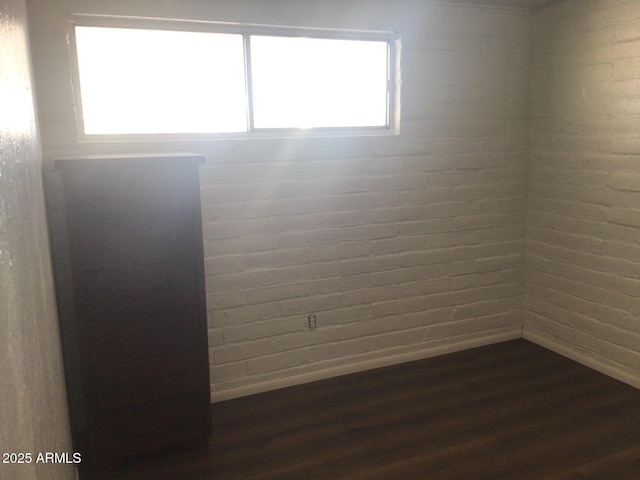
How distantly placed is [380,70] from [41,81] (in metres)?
1.83

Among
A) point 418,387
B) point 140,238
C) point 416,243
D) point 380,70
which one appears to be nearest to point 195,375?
point 140,238

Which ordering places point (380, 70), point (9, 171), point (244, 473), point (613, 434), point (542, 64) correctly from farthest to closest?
point (542, 64) → point (380, 70) → point (613, 434) → point (244, 473) → point (9, 171)

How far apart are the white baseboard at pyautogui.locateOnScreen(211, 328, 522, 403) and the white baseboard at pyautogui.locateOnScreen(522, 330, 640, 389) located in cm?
14

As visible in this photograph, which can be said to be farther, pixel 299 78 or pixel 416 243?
pixel 416 243

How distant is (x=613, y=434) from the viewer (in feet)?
8.55

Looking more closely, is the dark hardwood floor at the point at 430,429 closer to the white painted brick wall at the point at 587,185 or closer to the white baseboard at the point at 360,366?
the white baseboard at the point at 360,366

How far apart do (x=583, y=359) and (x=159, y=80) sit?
3007 mm

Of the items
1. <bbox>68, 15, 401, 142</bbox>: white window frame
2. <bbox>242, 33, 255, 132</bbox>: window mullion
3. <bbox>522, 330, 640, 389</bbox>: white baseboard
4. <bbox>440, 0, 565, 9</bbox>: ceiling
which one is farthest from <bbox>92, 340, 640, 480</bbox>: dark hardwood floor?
<bbox>440, 0, 565, 9</bbox>: ceiling

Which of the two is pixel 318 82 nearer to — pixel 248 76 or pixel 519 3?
pixel 248 76

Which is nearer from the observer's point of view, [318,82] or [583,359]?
[318,82]

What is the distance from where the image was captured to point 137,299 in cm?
226

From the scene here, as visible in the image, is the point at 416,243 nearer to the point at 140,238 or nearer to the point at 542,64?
the point at 542,64

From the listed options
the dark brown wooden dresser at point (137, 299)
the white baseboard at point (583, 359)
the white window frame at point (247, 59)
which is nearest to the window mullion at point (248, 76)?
the white window frame at point (247, 59)

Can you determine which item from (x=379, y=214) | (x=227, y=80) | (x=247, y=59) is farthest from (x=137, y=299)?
(x=379, y=214)
